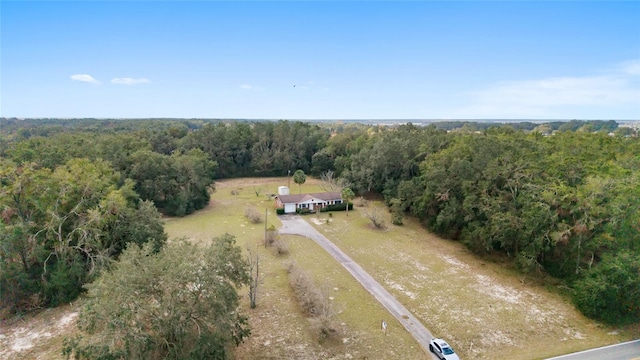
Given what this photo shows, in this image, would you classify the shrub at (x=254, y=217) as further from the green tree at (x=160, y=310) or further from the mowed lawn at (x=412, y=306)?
the green tree at (x=160, y=310)

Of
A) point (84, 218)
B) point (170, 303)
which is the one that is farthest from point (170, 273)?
point (84, 218)

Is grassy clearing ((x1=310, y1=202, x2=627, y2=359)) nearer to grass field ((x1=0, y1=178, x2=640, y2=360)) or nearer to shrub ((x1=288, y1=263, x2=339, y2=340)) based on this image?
grass field ((x1=0, y1=178, x2=640, y2=360))

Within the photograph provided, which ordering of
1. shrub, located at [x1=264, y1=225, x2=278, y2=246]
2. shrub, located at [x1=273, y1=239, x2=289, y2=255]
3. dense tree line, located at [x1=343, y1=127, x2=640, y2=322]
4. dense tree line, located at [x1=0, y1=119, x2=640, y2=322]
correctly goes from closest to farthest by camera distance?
dense tree line, located at [x1=343, y1=127, x2=640, y2=322]
dense tree line, located at [x1=0, y1=119, x2=640, y2=322]
shrub, located at [x1=273, y1=239, x2=289, y2=255]
shrub, located at [x1=264, y1=225, x2=278, y2=246]

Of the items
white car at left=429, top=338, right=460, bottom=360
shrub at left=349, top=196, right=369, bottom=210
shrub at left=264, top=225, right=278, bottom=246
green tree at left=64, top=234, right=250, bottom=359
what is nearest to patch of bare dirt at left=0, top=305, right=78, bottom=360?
green tree at left=64, top=234, right=250, bottom=359

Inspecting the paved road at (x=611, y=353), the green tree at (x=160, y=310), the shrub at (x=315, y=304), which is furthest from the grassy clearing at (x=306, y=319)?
the paved road at (x=611, y=353)

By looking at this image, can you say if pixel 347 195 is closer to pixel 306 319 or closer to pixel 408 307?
pixel 408 307
